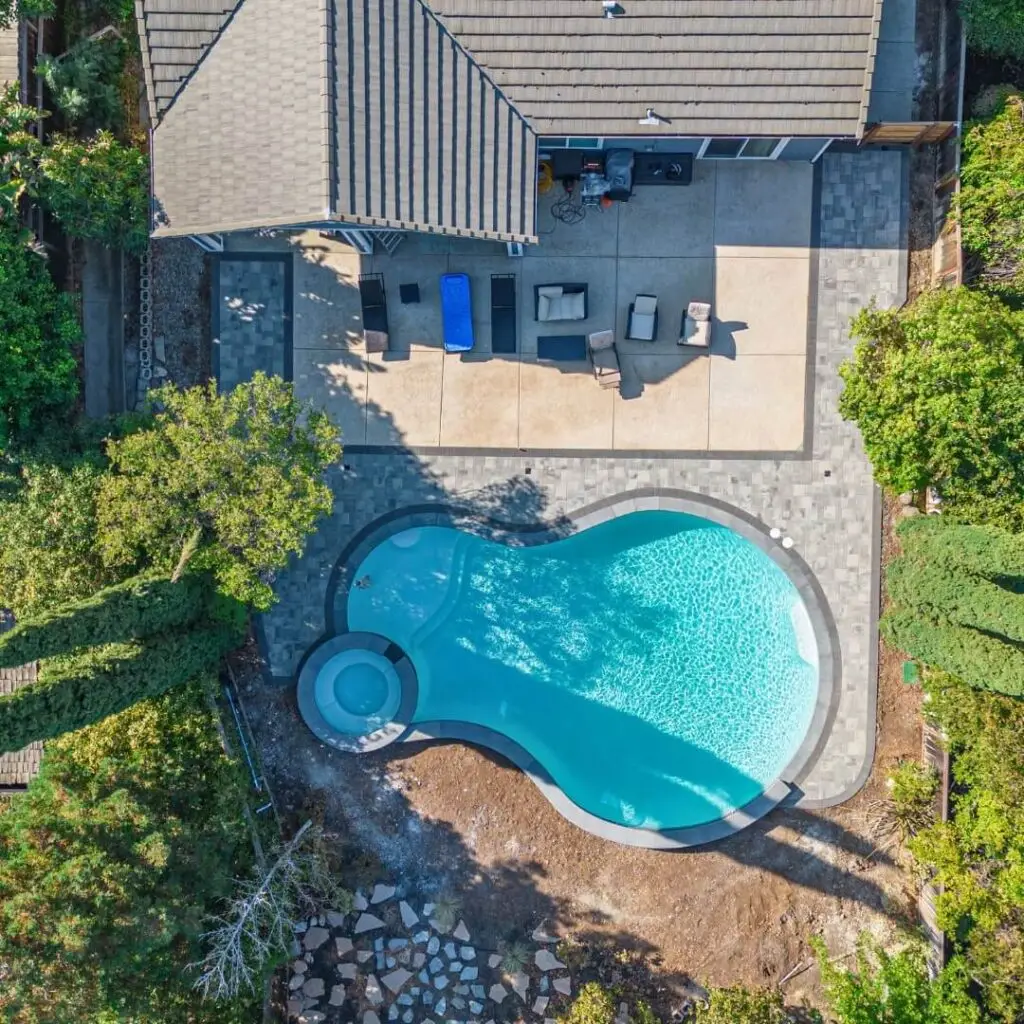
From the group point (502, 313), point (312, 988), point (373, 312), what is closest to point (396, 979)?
point (312, 988)

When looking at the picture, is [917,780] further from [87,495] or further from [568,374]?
[87,495]

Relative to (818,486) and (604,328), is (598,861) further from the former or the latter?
(604,328)

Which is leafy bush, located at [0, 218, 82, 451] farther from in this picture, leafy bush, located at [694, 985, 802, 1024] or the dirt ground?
leafy bush, located at [694, 985, 802, 1024]

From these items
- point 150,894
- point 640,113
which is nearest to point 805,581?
point 640,113

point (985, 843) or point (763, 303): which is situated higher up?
point (763, 303)

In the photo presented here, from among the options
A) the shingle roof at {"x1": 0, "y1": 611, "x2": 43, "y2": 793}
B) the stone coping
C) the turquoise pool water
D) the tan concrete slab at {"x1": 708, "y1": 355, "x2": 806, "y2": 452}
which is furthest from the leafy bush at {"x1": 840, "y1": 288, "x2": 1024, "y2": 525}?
the shingle roof at {"x1": 0, "y1": 611, "x2": 43, "y2": 793}

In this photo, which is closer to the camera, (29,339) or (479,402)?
(29,339)
